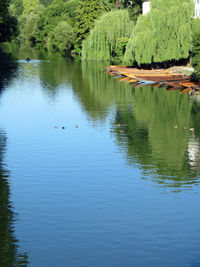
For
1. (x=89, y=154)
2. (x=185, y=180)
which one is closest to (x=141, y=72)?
(x=89, y=154)

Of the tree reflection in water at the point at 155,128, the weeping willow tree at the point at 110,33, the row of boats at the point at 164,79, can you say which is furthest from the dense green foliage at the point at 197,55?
the weeping willow tree at the point at 110,33

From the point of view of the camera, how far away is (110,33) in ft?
263

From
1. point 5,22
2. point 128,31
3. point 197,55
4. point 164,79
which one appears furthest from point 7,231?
point 5,22

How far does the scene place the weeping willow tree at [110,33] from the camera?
80.4 m

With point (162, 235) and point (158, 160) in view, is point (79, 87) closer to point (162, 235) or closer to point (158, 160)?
point (158, 160)

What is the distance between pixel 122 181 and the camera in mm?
23484

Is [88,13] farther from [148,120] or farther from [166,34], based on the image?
[148,120]

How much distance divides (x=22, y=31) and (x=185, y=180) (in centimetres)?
14837

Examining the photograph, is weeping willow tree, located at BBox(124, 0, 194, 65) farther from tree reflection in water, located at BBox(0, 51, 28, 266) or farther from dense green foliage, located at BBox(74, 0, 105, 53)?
tree reflection in water, located at BBox(0, 51, 28, 266)

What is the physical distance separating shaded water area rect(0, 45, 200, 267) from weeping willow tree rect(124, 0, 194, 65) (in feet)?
58.2

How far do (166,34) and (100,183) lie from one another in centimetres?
4162

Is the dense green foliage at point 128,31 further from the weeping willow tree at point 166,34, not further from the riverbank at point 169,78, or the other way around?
the riverbank at point 169,78

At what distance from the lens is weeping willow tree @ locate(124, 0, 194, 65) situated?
61.5 metres

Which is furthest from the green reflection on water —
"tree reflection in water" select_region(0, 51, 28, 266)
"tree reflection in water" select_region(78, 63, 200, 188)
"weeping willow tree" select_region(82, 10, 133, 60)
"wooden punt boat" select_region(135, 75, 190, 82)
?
"weeping willow tree" select_region(82, 10, 133, 60)
